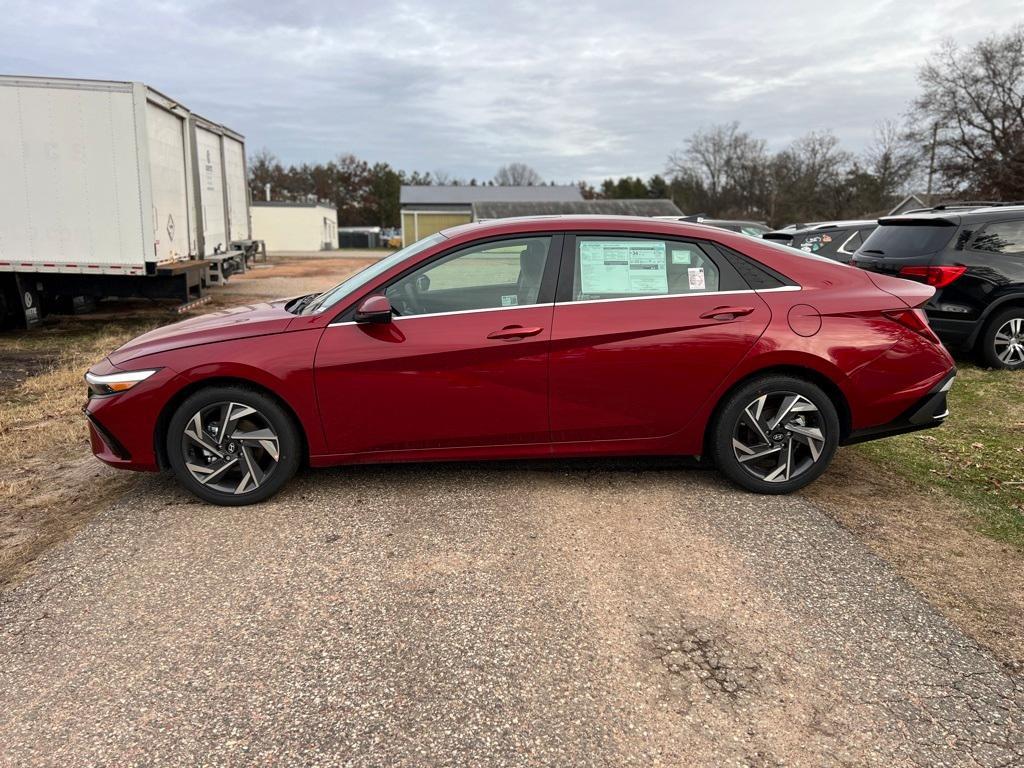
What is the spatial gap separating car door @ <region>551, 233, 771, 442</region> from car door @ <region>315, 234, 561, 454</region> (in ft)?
0.45

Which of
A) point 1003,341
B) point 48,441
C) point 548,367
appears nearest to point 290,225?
point 48,441

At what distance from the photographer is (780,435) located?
14.1ft

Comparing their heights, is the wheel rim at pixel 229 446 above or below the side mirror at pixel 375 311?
below

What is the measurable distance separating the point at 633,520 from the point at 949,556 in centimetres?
154

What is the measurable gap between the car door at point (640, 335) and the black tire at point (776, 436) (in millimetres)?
215

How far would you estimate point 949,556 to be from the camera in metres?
3.61

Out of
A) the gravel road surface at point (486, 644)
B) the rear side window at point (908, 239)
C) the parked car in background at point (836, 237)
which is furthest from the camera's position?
the parked car in background at point (836, 237)

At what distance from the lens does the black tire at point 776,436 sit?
13.9 feet

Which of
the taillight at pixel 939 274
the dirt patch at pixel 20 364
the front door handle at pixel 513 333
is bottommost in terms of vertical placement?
the dirt patch at pixel 20 364

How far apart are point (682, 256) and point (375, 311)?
1834 mm

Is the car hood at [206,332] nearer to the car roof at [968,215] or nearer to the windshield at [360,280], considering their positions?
the windshield at [360,280]

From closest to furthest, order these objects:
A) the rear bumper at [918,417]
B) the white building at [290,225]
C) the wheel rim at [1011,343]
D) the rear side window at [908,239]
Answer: the rear bumper at [918,417] < the rear side window at [908,239] < the wheel rim at [1011,343] < the white building at [290,225]

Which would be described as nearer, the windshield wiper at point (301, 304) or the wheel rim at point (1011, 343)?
the windshield wiper at point (301, 304)

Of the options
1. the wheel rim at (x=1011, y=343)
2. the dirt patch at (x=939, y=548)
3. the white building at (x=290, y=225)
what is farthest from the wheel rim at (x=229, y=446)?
the white building at (x=290, y=225)
